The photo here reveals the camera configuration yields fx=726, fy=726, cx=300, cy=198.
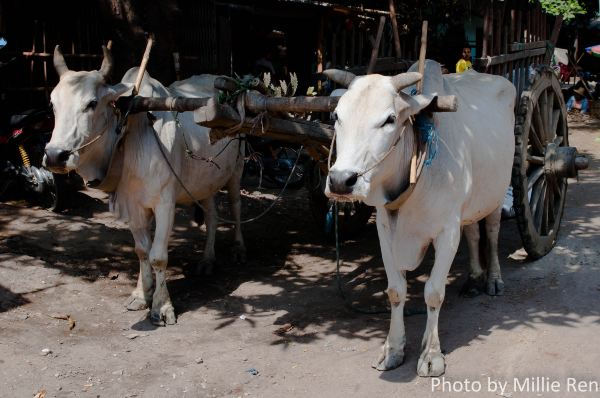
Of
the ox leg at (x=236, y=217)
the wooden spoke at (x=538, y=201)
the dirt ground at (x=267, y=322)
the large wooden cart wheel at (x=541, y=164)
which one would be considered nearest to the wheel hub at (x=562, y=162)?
the large wooden cart wheel at (x=541, y=164)

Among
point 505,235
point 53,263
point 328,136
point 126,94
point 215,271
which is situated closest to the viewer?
point 328,136

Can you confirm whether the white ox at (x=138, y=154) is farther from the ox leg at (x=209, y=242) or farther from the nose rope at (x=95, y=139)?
the ox leg at (x=209, y=242)

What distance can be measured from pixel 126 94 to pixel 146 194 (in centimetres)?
77

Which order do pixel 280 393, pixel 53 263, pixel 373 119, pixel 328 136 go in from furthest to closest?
pixel 53 263
pixel 328 136
pixel 280 393
pixel 373 119

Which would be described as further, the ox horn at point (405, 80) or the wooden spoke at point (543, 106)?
the wooden spoke at point (543, 106)

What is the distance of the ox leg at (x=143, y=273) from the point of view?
5715 mm

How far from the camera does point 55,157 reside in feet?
15.8

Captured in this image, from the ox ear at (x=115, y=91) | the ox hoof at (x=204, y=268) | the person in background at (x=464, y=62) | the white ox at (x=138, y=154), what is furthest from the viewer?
the person in background at (x=464, y=62)

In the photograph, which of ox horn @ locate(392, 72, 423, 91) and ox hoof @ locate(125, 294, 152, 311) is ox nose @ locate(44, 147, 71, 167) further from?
ox horn @ locate(392, 72, 423, 91)

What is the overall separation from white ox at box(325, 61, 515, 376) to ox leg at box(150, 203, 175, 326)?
1.77 metres

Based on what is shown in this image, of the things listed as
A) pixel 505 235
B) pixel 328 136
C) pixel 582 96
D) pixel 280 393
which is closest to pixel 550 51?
pixel 505 235

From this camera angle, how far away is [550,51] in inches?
313

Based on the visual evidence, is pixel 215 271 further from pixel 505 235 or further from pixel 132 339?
pixel 505 235

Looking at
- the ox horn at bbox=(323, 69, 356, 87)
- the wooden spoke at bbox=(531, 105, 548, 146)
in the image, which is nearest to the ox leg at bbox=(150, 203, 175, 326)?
the ox horn at bbox=(323, 69, 356, 87)
